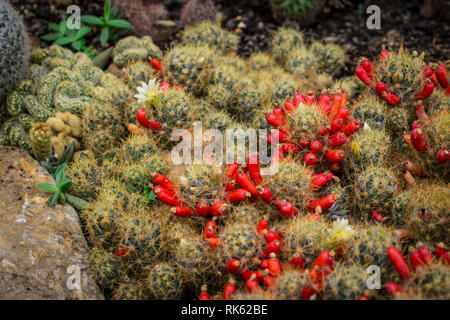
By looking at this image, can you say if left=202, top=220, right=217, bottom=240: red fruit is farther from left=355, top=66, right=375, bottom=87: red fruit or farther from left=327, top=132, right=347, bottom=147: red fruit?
left=355, top=66, right=375, bottom=87: red fruit

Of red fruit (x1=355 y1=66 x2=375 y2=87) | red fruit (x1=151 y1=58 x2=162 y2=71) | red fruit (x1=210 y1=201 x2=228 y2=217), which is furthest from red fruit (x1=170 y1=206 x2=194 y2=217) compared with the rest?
red fruit (x1=355 y1=66 x2=375 y2=87)

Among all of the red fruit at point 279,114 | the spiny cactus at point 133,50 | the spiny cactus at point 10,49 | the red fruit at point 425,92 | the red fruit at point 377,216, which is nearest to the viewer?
the red fruit at point 377,216

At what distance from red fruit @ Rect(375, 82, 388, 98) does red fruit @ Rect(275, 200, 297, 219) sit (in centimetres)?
159

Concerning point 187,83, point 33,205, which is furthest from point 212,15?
point 33,205

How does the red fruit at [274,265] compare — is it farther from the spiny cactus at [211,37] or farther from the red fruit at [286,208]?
the spiny cactus at [211,37]

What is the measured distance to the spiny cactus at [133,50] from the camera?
15.7 ft

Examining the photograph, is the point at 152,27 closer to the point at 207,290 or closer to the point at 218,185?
the point at 218,185

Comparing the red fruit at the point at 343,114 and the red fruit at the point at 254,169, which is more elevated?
the red fruit at the point at 343,114

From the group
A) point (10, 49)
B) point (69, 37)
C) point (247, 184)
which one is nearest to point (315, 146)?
point (247, 184)

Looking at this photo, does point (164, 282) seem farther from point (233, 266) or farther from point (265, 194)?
point (265, 194)

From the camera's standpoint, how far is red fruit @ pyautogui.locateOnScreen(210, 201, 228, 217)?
Answer: 320 centimetres

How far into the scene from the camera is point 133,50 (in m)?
4.79

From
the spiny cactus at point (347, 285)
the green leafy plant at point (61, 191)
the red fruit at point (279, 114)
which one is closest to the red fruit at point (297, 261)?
the spiny cactus at point (347, 285)

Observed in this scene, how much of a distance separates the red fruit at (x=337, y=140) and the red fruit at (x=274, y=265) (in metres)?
1.18
